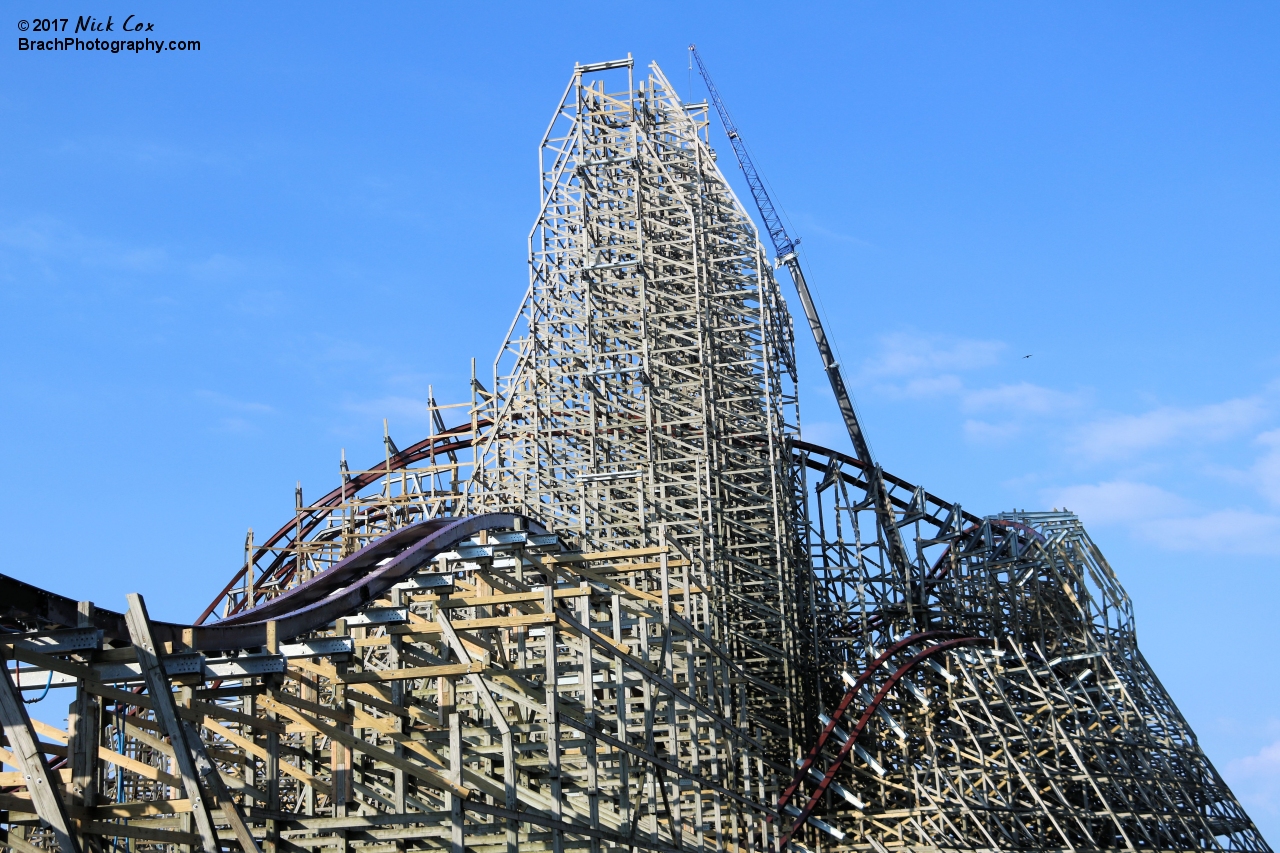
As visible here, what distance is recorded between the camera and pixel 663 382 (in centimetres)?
3431

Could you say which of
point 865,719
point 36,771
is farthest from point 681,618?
point 36,771

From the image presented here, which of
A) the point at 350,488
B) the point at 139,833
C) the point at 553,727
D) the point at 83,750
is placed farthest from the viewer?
the point at 350,488

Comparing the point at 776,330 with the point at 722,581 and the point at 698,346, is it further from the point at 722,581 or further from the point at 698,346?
the point at 722,581

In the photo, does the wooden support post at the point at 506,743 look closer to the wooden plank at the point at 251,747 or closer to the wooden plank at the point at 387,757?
the wooden plank at the point at 387,757

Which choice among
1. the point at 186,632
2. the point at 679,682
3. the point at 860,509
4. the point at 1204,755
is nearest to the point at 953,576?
the point at 860,509

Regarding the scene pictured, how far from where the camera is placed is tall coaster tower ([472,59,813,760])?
3266 cm

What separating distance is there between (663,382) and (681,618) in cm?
842

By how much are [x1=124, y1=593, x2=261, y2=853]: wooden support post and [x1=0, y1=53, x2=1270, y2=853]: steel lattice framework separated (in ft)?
11.7

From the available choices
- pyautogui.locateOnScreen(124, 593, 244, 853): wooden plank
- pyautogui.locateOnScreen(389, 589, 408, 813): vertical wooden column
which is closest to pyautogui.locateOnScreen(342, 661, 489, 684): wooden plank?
pyautogui.locateOnScreen(389, 589, 408, 813): vertical wooden column

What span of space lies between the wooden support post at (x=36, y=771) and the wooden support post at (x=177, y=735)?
110 centimetres

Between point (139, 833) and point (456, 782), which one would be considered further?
point (456, 782)

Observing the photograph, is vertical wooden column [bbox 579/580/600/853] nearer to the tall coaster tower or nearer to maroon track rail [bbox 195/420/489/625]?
the tall coaster tower

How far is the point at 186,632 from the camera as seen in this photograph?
15773mm

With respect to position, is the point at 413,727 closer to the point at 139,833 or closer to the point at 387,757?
the point at 387,757
